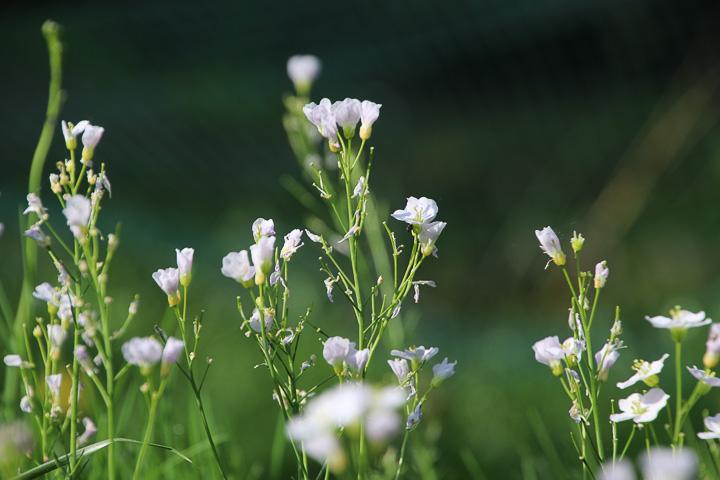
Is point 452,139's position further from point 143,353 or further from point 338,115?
point 143,353

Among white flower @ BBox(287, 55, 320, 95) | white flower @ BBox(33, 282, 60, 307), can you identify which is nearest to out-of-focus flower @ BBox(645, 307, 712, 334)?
white flower @ BBox(33, 282, 60, 307)

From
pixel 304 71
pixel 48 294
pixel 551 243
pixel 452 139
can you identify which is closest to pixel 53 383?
pixel 48 294

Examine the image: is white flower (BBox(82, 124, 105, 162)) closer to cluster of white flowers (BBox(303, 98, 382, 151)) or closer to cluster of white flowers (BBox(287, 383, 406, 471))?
cluster of white flowers (BBox(303, 98, 382, 151))

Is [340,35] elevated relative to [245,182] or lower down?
elevated

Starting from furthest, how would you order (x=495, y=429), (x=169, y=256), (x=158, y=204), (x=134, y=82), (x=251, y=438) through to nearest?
(x=134, y=82) → (x=158, y=204) → (x=169, y=256) → (x=495, y=429) → (x=251, y=438)

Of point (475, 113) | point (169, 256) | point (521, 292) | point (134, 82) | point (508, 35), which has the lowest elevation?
point (521, 292)

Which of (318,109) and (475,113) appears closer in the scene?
(318,109)

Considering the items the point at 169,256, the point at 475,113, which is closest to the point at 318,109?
the point at 169,256

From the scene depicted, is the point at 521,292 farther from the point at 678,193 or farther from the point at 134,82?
the point at 134,82
